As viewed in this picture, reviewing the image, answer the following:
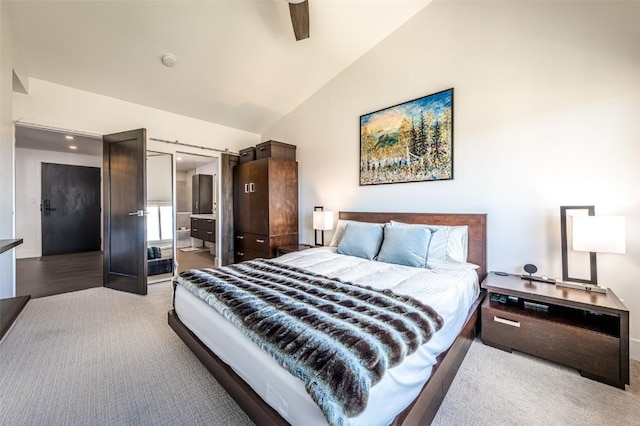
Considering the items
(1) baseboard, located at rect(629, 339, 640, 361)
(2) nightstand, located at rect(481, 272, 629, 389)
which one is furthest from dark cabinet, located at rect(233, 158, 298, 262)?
(1) baseboard, located at rect(629, 339, 640, 361)

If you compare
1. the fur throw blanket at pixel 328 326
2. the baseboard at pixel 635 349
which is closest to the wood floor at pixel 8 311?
the fur throw blanket at pixel 328 326

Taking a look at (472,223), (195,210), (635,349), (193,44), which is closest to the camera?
(635,349)

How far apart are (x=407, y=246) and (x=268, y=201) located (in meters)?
2.37

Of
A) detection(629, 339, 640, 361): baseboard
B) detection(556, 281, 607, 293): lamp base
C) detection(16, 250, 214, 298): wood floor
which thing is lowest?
detection(629, 339, 640, 361): baseboard

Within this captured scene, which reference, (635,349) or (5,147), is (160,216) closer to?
(5,147)

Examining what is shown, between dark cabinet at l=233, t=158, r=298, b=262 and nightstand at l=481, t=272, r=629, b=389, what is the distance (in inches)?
115

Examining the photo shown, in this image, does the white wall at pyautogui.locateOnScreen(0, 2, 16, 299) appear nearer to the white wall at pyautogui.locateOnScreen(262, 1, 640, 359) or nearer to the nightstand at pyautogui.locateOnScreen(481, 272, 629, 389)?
the white wall at pyautogui.locateOnScreen(262, 1, 640, 359)

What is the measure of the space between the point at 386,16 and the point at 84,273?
240 inches

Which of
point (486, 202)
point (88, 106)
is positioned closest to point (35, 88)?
point (88, 106)

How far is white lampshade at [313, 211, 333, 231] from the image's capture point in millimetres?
3738

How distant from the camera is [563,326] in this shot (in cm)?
185

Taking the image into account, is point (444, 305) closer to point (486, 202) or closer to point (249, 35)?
point (486, 202)

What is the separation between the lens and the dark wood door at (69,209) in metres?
5.70

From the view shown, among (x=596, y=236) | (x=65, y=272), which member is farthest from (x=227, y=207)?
(x=596, y=236)
